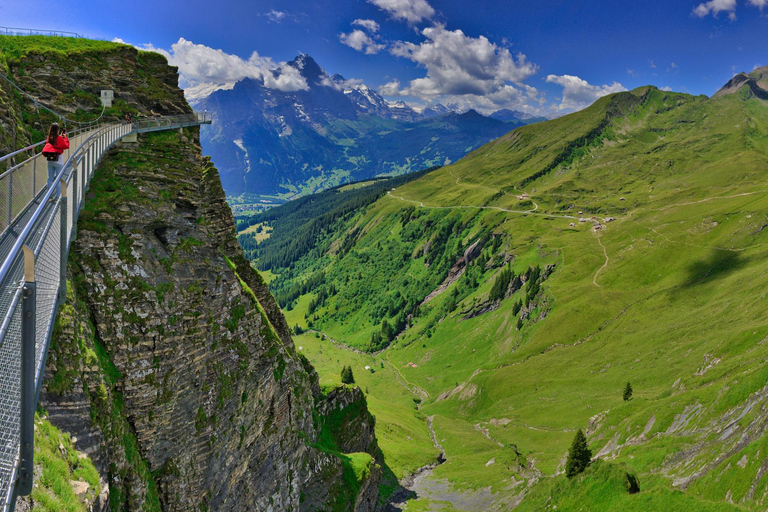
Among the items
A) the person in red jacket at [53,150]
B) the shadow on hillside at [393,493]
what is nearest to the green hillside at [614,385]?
the shadow on hillside at [393,493]

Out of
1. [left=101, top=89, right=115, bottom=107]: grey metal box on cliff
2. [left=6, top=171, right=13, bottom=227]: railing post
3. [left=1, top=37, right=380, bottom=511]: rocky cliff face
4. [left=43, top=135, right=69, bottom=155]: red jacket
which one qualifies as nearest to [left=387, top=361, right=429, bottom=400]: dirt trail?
[left=1, top=37, right=380, bottom=511]: rocky cliff face

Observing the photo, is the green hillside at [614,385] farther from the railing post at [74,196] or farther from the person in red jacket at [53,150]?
the person in red jacket at [53,150]

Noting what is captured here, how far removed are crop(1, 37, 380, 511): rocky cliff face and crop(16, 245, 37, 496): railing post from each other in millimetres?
9633

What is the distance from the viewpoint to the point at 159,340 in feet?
83.6

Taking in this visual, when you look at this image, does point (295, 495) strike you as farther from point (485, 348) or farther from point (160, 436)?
point (485, 348)

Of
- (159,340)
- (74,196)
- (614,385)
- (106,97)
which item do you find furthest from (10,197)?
(614,385)

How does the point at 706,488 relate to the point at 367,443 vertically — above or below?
above

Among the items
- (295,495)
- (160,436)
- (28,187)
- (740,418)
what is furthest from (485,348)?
(28,187)

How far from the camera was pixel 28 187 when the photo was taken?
13.6 meters

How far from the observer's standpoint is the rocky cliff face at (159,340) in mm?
20156

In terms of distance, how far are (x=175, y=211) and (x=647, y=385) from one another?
128 metres

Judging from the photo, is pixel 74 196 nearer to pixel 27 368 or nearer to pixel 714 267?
pixel 27 368

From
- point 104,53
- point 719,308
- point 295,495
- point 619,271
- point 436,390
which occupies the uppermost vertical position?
point 104,53

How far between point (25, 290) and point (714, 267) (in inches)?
7982
